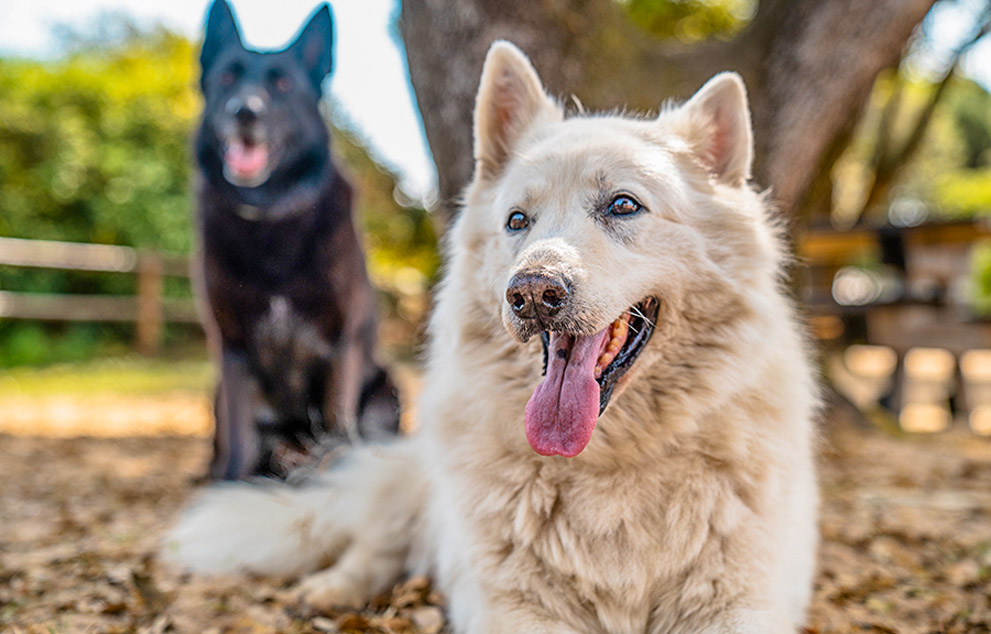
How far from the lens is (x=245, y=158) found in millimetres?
2855

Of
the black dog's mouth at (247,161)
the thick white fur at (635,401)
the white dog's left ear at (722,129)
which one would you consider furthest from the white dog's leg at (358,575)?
the white dog's left ear at (722,129)

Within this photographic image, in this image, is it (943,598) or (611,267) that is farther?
(943,598)

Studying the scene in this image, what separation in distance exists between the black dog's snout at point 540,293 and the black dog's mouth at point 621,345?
0.22 meters

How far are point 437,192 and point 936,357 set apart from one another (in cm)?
1619

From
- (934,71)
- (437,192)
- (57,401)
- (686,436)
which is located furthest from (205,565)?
(934,71)

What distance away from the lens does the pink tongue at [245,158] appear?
2.83 m

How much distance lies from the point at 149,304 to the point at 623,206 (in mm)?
10268

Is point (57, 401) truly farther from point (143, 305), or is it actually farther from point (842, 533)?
point (842, 533)

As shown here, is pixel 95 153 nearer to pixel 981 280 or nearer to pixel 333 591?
pixel 333 591

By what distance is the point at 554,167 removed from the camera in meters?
2.11

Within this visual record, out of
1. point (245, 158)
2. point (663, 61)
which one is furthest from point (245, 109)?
point (663, 61)

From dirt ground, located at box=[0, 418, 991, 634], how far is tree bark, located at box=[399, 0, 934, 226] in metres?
1.83

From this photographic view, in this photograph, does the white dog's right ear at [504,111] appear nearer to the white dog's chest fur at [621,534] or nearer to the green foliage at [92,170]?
the white dog's chest fur at [621,534]

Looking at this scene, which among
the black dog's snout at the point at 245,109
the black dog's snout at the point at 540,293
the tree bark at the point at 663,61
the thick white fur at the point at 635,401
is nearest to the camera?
the black dog's snout at the point at 540,293
